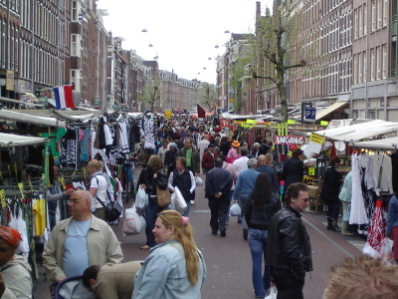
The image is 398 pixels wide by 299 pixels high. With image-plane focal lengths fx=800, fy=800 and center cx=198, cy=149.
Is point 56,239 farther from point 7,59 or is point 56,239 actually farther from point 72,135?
point 7,59

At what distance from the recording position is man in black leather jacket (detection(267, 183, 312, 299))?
7.18 metres

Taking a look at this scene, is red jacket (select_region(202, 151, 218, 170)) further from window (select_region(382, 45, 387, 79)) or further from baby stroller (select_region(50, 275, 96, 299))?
window (select_region(382, 45, 387, 79))

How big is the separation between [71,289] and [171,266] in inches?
40.0

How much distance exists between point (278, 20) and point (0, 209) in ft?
103

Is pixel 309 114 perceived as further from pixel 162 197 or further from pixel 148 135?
pixel 162 197

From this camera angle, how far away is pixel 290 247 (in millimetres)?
7172

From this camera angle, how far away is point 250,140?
1539 inches

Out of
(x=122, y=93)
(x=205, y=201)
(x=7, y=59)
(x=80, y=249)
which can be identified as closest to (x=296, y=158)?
(x=205, y=201)

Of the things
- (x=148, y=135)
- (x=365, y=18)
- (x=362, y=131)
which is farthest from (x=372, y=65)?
(x=362, y=131)

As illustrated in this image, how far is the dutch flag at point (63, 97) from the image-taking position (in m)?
17.9

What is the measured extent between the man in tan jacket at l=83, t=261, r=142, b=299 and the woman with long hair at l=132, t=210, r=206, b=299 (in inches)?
12.3

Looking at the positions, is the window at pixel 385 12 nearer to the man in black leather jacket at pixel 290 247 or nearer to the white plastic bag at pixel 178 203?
the white plastic bag at pixel 178 203

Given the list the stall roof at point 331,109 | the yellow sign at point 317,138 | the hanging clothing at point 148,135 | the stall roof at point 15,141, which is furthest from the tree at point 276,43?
the stall roof at point 15,141

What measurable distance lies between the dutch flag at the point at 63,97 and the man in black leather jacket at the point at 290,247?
37.0 feet
